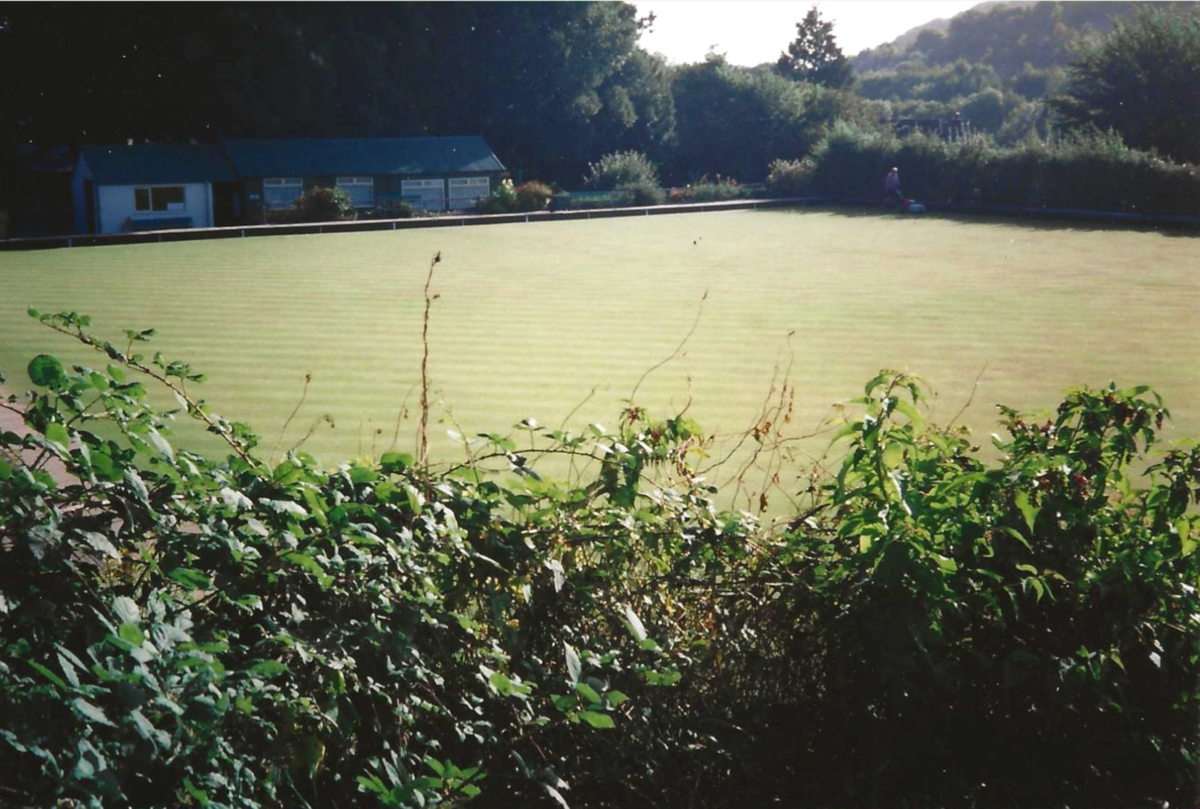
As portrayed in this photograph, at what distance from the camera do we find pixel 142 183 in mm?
35656

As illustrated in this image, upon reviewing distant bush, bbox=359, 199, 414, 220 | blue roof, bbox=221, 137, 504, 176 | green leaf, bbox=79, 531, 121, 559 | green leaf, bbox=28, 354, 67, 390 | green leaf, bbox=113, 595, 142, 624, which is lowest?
green leaf, bbox=113, 595, 142, 624

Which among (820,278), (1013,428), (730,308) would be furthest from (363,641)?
(820,278)

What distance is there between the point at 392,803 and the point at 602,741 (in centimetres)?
68

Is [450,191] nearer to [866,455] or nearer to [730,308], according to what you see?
[730,308]

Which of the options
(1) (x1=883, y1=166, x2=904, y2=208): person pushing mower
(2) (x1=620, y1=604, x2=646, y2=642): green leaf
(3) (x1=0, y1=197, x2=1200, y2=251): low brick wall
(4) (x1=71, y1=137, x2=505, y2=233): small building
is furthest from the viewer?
(1) (x1=883, y1=166, x2=904, y2=208): person pushing mower

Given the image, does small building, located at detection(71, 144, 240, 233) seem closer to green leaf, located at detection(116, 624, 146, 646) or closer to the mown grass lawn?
the mown grass lawn

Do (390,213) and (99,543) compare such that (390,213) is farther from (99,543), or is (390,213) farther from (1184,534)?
(99,543)

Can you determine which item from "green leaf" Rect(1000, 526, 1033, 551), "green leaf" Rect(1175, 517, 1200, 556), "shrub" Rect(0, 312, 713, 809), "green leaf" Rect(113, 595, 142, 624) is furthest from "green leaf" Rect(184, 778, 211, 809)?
"green leaf" Rect(1175, 517, 1200, 556)

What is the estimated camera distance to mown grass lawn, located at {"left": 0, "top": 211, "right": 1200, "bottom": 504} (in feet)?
35.5

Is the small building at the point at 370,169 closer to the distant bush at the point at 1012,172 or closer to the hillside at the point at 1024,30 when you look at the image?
the distant bush at the point at 1012,172

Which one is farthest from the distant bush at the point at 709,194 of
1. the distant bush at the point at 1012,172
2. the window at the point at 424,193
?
the window at the point at 424,193

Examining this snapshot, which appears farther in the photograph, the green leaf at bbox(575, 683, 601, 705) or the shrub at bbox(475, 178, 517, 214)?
the shrub at bbox(475, 178, 517, 214)

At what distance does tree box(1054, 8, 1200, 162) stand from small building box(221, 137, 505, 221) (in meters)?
21.2

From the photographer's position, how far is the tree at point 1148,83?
86.1 ft
